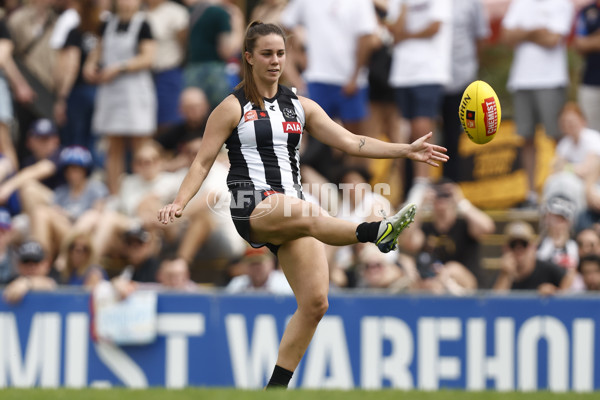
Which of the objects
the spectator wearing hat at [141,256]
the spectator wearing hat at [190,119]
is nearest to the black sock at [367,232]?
the spectator wearing hat at [141,256]

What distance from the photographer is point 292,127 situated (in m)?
7.01

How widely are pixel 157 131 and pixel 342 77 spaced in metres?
2.32

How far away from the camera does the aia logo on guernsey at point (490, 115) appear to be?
7098mm

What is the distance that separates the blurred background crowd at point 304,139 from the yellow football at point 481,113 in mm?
3339

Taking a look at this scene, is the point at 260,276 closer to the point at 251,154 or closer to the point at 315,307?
the point at 315,307

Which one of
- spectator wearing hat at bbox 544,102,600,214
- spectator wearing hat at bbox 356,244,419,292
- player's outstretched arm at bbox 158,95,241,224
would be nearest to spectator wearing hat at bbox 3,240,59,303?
spectator wearing hat at bbox 356,244,419,292

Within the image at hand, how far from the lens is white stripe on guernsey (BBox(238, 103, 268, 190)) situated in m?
6.93

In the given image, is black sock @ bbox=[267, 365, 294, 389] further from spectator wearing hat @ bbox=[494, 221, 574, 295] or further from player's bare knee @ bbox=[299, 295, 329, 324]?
spectator wearing hat @ bbox=[494, 221, 574, 295]

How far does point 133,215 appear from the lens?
38.6 feet

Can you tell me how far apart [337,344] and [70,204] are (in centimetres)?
375

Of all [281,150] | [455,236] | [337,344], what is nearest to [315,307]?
[281,150]

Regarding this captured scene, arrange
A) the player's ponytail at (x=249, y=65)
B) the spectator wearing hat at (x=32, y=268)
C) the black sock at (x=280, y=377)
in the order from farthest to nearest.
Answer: the spectator wearing hat at (x=32, y=268) → the black sock at (x=280, y=377) → the player's ponytail at (x=249, y=65)

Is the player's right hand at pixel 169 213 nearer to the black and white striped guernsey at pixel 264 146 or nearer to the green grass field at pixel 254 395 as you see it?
the black and white striped guernsey at pixel 264 146

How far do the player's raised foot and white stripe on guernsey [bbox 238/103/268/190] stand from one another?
→ 0.88 metres
